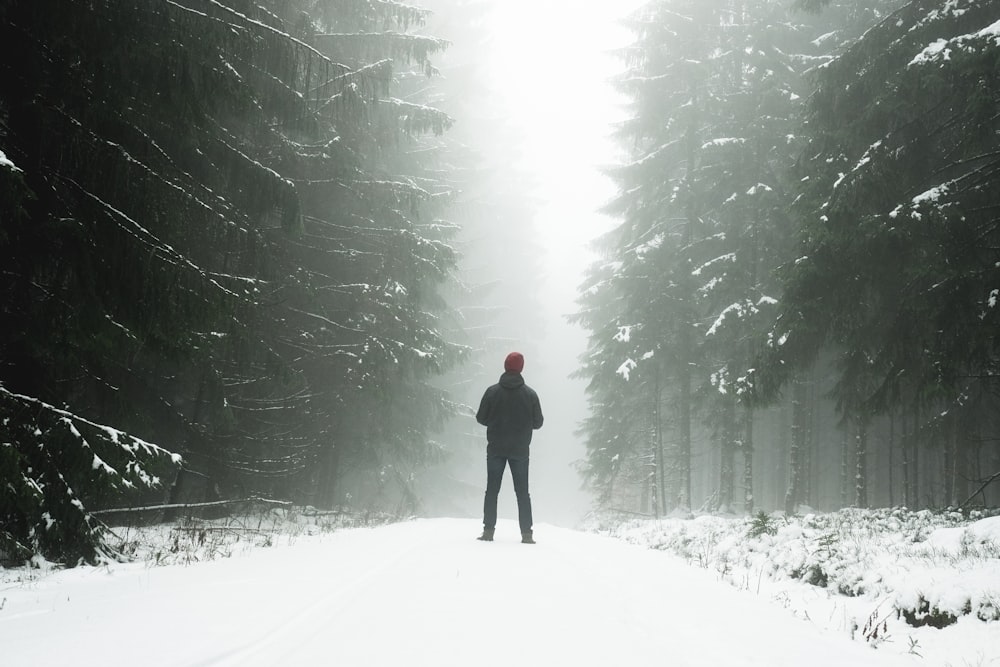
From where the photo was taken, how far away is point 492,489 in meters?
7.06

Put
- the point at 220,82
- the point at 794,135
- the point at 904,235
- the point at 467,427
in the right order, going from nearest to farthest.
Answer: the point at 220,82
the point at 904,235
the point at 794,135
the point at 467,427

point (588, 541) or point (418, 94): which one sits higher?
point (418, 94)

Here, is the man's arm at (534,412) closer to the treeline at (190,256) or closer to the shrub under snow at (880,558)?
the shrub under snow at (880,558)

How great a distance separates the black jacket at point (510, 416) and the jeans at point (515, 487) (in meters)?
0.10

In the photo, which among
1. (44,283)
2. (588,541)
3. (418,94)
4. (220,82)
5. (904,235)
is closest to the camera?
(44,283)

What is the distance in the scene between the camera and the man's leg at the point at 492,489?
271 inches

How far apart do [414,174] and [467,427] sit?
541 inches

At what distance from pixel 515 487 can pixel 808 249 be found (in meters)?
7.20

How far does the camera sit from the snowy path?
8.76 feet

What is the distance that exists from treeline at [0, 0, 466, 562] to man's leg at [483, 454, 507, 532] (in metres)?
3.41

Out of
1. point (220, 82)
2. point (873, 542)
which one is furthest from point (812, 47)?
point (220, 82)

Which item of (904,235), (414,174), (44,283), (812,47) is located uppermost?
(812,47)

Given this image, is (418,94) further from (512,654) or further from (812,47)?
(512,654)

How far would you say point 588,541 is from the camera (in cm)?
770
